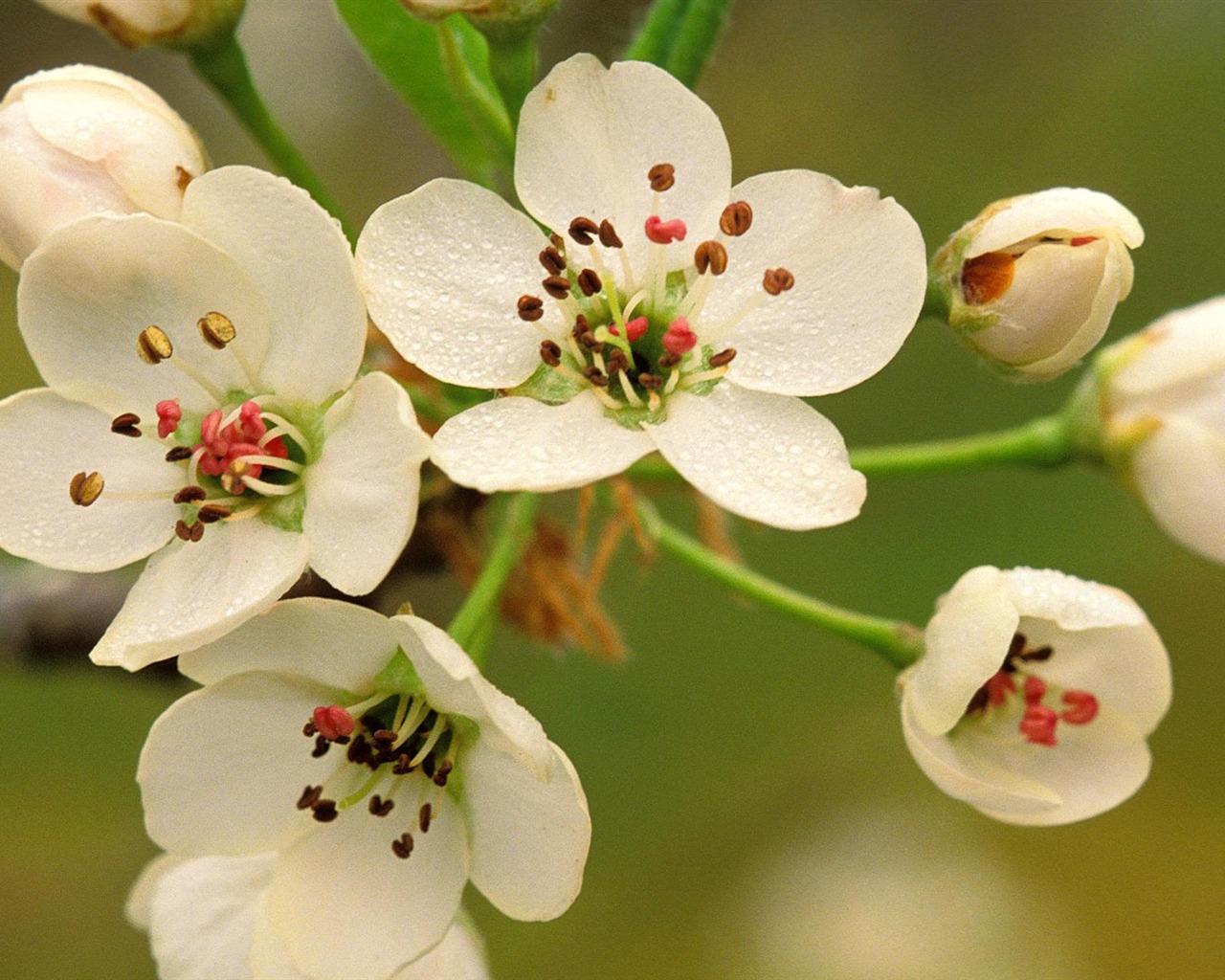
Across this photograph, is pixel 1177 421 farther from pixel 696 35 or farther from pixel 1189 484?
pixel 696 35

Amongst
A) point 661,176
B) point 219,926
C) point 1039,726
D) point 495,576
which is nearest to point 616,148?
point 661,176

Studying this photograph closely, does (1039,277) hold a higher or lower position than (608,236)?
higher

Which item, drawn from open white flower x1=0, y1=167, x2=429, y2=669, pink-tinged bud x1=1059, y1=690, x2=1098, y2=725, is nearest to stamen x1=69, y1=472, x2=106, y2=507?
open white flower x1=0, y1=167, x2=429, y2=669

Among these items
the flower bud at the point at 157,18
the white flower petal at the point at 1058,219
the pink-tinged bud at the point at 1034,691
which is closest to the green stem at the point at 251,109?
the flower bud at the point at 157,18

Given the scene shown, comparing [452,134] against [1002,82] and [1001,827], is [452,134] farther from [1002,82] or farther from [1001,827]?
[1002,82]

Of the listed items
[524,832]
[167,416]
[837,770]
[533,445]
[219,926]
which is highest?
[533,445]

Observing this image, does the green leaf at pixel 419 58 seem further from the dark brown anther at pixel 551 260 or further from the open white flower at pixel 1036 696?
the open white flower at pixel 1036 696
